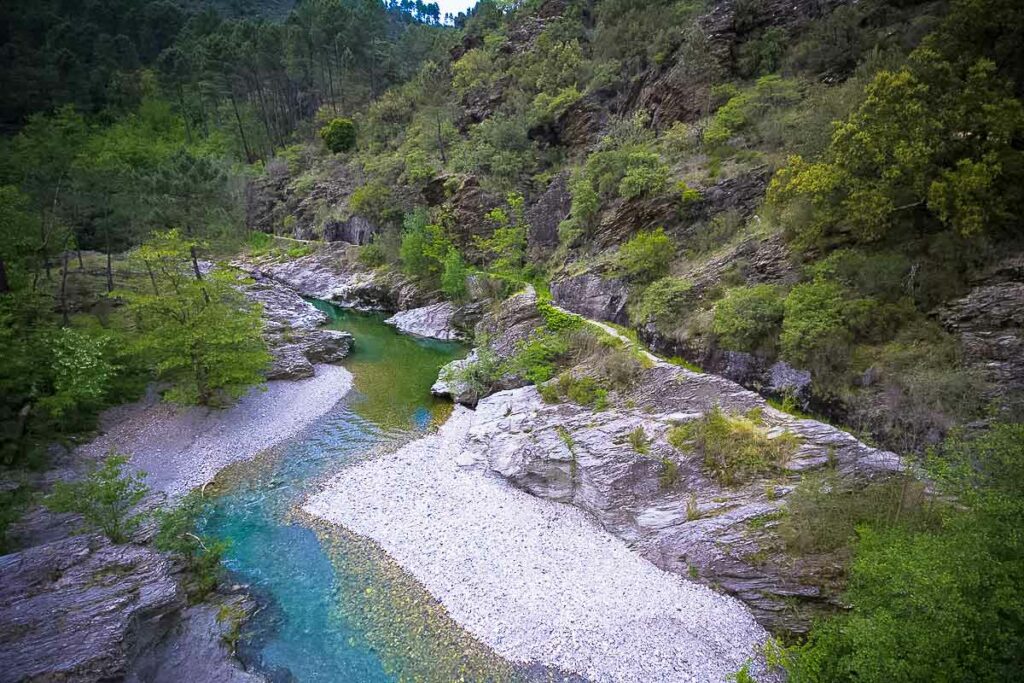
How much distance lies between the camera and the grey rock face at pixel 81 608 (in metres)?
9.27

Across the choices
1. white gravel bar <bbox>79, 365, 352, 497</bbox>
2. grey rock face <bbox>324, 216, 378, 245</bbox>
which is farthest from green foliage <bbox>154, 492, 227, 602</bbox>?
grey rock face <bbox>324, 216, 378, 245</bbox>

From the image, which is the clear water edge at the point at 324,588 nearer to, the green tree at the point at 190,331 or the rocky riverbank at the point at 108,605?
the rocky riverbank at the point at 108,605

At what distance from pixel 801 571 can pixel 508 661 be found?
812 cm

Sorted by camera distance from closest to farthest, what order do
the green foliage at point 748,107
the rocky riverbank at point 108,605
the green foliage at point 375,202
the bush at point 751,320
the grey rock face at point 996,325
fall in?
the rocky riverbank at point 108,605 < the grey rock face at point 996,325 < the bush at point 751,320 < the green foliage at point 748,107 < the green foliage at point 375,202

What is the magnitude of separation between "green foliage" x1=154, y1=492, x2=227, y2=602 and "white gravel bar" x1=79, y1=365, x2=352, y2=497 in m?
5.18

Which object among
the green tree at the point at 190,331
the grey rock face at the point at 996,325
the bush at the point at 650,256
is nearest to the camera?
the grey rock face at the point at 996,325

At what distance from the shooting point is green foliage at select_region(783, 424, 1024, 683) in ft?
22.6

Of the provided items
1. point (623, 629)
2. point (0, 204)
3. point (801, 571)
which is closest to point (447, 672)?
point (623, 629)

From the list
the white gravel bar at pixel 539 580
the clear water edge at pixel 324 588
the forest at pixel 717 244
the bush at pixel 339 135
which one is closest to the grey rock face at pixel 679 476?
the white gravel bar at pixel 539 580

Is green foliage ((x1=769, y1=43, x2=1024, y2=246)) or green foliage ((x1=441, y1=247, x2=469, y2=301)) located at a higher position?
green foliage ((x1=769, y1=43, x2=1024, y2=246))

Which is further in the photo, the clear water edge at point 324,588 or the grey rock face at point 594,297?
the grey rock face at point 594,297

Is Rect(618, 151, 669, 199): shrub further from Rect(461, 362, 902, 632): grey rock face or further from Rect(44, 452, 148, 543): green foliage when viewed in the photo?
Rect(44, 452, 148, 543): green foliage

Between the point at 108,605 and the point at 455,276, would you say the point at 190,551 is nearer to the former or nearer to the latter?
the point at 108,605

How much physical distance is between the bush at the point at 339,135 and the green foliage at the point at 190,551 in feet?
194
